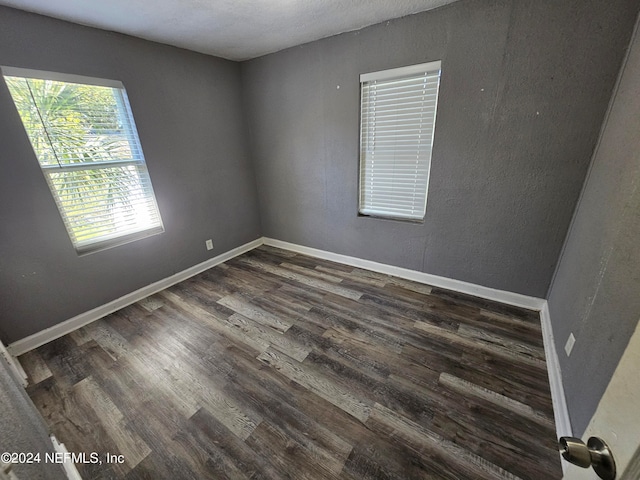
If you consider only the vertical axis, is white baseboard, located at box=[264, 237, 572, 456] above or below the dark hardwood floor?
above

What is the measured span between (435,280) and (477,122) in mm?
1471

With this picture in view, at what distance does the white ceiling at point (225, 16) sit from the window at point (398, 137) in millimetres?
442

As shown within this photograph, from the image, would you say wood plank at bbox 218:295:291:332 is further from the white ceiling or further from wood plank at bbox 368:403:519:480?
the white ceiling

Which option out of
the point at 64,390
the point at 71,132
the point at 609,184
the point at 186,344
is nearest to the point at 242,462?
the point at 186,344

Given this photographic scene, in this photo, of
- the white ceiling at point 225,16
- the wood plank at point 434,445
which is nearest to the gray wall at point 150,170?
the white ceiling at point 225,16

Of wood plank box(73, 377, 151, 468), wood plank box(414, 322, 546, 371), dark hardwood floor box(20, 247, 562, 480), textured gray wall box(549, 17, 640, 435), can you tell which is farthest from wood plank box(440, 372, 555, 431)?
wood plank box(73, 377, 151, 468)

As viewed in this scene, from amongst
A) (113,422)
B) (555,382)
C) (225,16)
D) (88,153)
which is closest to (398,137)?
(225,16)

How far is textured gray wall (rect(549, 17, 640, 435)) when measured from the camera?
98 cm

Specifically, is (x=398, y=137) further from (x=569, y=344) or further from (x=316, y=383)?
(x=316, y=383)

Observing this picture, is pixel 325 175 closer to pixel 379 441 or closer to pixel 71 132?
pixel 71 132

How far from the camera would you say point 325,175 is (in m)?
2.97

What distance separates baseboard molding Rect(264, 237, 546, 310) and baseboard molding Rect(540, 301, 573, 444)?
0.18 m

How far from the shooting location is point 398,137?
2438mm

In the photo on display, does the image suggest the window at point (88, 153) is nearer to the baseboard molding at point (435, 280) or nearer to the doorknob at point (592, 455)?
the baseboard molding at point (435, 280)
